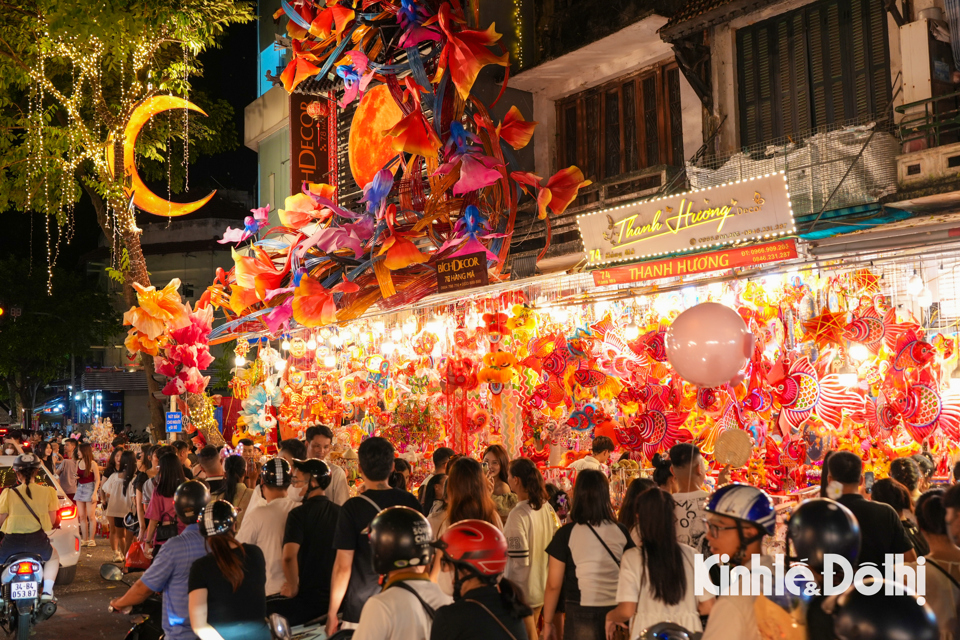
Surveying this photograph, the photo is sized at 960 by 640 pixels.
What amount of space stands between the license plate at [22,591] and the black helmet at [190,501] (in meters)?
3.62

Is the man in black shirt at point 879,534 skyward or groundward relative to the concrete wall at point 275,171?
groundward

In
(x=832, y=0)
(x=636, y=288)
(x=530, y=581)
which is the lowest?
(x=530, y=581)

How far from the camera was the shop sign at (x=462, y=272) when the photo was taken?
9.88m

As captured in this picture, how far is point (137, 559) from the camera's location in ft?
23.7

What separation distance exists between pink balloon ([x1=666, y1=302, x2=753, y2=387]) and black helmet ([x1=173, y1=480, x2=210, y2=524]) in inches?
144

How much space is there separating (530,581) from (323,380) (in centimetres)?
858

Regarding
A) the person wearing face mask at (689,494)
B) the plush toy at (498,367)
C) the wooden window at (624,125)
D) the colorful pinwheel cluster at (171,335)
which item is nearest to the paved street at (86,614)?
the colorful pinwheel cluster at (171,335)

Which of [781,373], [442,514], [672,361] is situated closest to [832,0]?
[781,373]

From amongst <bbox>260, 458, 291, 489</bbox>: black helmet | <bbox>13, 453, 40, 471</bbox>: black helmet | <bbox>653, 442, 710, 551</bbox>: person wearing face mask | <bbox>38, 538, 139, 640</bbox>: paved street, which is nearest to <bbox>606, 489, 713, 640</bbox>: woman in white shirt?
<bbox>653, 442, 710, 551</bbox>: person wearing face mask

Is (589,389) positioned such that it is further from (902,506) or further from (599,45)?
(599,45)

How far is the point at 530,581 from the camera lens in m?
5.37

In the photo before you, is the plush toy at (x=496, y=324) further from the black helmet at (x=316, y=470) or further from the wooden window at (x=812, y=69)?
the black helmet at (x=316, y=470)

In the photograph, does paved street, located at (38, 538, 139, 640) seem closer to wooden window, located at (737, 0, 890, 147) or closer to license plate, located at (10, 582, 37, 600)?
license plate, located at (10, 582, 37, 600)

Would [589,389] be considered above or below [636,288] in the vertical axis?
below
